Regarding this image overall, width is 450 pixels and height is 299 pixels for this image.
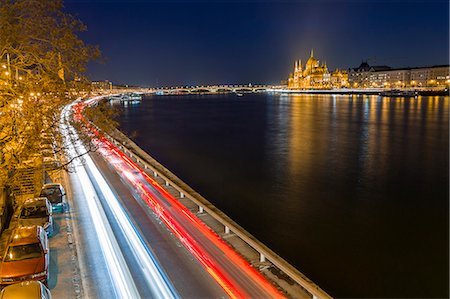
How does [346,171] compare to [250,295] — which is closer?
[250,295]

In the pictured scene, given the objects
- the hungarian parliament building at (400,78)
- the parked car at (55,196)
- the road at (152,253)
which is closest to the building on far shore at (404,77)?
the hungarian parliament building at (400,78)

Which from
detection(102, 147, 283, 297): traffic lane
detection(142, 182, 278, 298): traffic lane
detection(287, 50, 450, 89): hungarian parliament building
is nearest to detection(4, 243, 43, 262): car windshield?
detection(102, 147, 283, 297): traffic lane

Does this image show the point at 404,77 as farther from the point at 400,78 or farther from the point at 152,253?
the point at 152,253

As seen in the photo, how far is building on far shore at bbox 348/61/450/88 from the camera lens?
15438 centimetres

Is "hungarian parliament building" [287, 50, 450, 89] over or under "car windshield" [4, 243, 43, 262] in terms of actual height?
over

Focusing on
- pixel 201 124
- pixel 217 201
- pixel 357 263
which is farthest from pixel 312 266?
pixel 201 124

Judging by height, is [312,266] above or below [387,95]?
below

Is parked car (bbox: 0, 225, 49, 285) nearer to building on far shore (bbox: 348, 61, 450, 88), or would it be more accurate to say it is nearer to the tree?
the tree

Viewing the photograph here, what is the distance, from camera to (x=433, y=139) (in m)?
42.0

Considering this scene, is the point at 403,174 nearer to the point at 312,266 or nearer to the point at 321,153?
the point at 321,153

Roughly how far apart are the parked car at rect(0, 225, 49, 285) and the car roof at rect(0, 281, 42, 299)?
1286 mm

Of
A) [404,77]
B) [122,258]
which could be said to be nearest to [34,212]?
[122,258]

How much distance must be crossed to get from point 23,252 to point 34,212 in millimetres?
3071

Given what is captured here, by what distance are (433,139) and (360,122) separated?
1731cm
